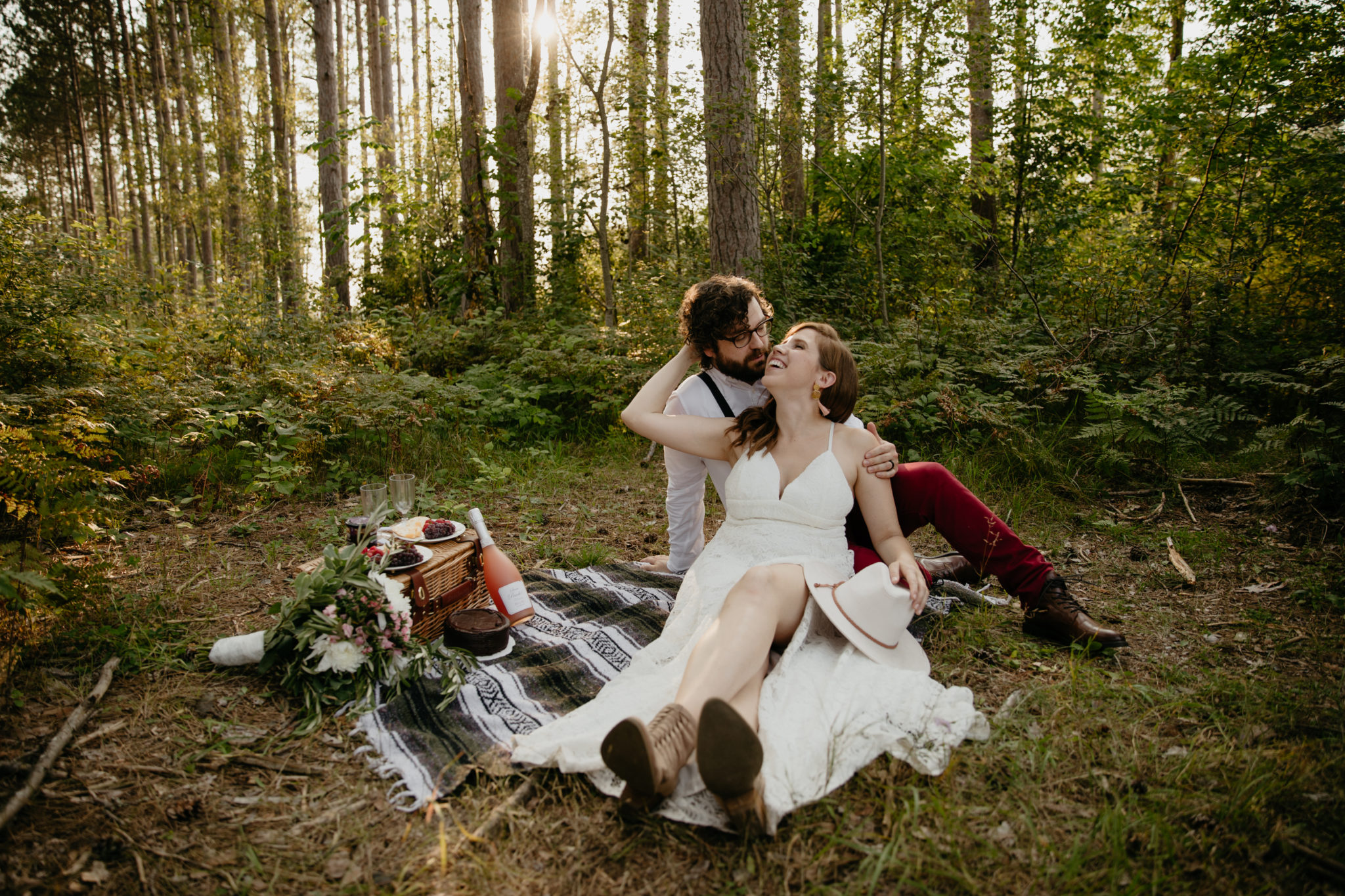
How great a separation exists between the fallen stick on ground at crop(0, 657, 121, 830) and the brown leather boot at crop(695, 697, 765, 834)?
6.01 ft

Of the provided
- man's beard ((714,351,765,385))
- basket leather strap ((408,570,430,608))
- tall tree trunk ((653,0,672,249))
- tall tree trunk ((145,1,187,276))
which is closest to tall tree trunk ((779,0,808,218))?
tall tree trunk ((653,0,672,249))

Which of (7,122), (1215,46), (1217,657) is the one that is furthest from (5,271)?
(7,122)

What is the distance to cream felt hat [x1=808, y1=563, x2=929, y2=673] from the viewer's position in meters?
2.35

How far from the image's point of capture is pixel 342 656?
7.94 ft

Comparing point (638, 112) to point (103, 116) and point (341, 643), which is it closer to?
point (341, 643)

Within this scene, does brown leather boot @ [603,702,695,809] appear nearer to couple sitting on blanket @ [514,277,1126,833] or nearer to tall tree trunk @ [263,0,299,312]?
couple sitting on blanket @ [514,277,1126,833]

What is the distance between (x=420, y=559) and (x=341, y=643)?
489mm

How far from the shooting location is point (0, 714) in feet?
7.43

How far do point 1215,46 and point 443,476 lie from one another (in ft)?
24.4

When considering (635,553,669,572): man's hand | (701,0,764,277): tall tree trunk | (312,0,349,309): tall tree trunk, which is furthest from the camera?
(312,0,349,309): tall tree trunk

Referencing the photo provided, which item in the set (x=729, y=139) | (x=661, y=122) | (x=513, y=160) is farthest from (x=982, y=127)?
(x=513, y=160)

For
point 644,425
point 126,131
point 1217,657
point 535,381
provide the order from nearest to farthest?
1. point 1217,657
2. point 644,425
3. point 535,381
4. point 126,131

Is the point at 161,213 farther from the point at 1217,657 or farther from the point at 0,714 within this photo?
the point at 1217,657

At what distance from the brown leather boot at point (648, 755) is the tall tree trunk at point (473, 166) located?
294 inches
